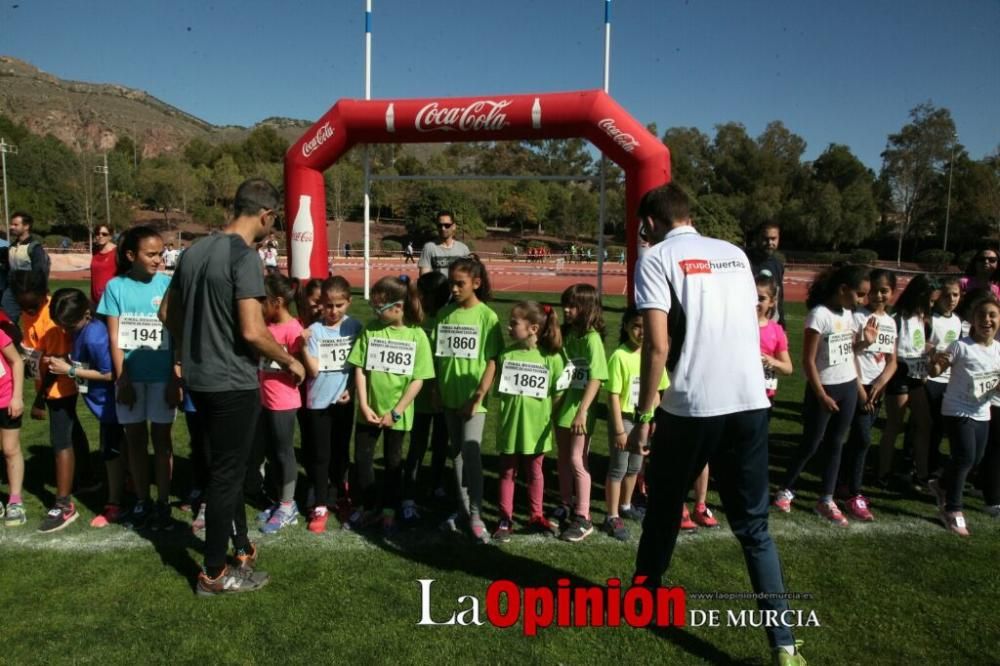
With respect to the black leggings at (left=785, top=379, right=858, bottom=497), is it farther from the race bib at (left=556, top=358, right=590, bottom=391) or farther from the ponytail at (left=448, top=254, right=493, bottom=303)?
the ponytail at (left=448, top=254, right=493, bottom=303)

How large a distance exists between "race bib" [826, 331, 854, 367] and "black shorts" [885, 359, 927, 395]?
93 centimetres

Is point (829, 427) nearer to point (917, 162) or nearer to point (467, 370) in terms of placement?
point (467, 370)

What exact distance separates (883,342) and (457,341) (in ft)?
9.30

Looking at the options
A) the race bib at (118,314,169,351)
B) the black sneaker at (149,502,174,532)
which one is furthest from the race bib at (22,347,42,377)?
the black sneaker at (149,502,174,532)

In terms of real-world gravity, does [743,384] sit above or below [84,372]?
above

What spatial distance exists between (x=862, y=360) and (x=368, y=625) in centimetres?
352

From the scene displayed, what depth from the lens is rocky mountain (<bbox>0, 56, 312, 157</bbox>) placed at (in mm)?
117688

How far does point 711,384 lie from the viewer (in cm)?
261

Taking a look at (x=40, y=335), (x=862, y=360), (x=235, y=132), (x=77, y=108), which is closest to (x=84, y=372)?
(x=40, y=335)

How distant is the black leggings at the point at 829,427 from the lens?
13.7 ft

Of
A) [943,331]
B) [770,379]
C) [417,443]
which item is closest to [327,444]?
[417,443]

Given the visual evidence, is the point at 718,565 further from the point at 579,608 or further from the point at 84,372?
the point at 84,372

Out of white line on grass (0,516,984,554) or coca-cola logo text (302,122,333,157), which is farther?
coca-cola logo text (302,122,333,157)

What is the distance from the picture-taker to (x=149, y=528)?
3977 millimetres
